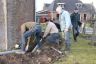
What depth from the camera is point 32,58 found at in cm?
1247

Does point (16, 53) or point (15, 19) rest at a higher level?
point (15, 19)

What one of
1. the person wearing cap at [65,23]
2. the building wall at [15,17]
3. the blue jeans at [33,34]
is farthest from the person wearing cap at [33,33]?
the building wall at [15,17]

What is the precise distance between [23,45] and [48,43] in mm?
1756

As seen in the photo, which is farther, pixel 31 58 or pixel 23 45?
pixel 23 45

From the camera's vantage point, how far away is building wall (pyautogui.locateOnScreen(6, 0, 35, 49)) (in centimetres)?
1520

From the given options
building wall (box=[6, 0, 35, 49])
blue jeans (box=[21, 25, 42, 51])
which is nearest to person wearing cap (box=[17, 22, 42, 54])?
blue jeans (box=[21, 25, 42, 51])

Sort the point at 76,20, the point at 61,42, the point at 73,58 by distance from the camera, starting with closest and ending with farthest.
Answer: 1. the point at 73,58
2. the point at 61,42
3. the point at 76,20

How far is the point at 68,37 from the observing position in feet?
46.2

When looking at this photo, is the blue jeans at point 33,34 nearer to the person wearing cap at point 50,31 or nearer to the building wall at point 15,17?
the person wearing cap at point 50,31

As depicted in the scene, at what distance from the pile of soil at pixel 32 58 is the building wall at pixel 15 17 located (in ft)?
7.54

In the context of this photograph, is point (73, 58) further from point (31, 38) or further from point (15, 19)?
point (15, 19)

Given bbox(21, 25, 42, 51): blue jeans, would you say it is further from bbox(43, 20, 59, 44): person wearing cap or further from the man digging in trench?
bbox(43, 20, 59, 44): person wearing cap

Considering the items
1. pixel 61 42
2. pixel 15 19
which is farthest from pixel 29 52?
pixel 61 42

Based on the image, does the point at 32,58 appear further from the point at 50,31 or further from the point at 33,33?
the point at 50,31
